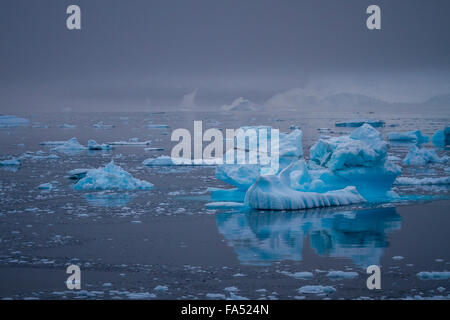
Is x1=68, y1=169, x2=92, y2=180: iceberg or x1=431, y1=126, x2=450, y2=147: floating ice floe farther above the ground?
x1=431, y1=126, x2=450, y2=147: floating ice floe

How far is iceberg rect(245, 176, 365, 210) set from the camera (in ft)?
38.4

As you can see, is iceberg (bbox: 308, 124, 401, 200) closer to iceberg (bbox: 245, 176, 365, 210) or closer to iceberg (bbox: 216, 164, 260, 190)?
iceberg (bbox: 245, 176, 365, 210)

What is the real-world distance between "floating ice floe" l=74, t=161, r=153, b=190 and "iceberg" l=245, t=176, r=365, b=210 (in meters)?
4.24

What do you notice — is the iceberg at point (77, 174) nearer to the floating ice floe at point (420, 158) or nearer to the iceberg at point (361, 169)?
the iceberg at point (361, 169)

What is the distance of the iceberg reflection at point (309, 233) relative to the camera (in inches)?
336

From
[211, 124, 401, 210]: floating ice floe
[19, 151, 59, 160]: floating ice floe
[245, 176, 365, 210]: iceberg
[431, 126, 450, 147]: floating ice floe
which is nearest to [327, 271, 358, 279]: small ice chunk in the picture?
[245, 176, 365, 210]: iceberg

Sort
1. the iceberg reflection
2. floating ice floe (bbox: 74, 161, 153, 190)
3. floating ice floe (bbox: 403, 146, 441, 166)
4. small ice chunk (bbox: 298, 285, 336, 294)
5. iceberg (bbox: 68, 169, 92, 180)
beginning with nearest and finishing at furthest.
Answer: small ice chunk (bbox: 298, 285, 336, 294), the iceberg reflection, floating ice floe (bbox: 74, 161, 153, 190), iceberg (bbox: 68, 169, 92, 180), floating ice floe (bbox: 403, 146, 441, 166)

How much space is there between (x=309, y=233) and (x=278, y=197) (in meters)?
2.01

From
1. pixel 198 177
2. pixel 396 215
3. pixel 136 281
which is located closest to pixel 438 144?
pixel 198 177

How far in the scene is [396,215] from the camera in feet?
37.4

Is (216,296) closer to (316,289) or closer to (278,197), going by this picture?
(316,289)

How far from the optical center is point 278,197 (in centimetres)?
1173
